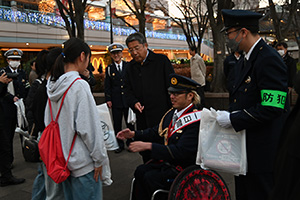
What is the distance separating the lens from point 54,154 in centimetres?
240

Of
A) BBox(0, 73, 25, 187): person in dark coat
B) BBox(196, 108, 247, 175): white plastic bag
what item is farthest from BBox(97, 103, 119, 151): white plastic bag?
BBox(0, 73, 25, 187): person in dark coat

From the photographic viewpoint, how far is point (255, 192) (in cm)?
247

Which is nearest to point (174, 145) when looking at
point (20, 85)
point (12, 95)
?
point (12, 95)

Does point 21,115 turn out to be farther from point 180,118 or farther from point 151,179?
point 180,118

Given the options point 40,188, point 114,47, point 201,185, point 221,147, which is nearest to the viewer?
point 221,147

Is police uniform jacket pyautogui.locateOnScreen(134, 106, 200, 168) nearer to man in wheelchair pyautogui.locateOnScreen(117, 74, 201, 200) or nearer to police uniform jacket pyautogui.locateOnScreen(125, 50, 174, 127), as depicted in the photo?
man in wheelchair pyautogui.locateOnScreen(117, 74, 201, 200)

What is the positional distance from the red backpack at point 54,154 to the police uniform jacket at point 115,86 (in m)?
3.87

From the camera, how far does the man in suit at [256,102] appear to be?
2.28m

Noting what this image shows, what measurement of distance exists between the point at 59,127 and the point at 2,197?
2471mm

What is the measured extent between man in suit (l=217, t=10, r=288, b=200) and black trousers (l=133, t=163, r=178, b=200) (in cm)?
67

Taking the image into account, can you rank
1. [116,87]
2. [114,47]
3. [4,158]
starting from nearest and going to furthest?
[4,158] → [114,47] → [116,87]

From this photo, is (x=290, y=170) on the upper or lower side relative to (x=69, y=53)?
lower

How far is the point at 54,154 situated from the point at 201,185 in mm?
1277

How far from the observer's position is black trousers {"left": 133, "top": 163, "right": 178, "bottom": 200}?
2.89 meters
